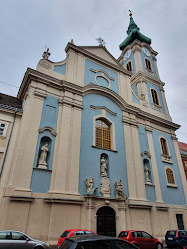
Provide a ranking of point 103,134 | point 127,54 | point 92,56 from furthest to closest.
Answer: point 127,54 → point 92,56 → point 103,134

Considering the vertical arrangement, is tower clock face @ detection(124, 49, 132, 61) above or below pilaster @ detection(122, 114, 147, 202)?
above

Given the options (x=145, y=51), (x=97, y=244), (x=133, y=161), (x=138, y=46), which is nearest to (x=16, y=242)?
(x=97, y=244)

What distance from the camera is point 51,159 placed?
39.1ft

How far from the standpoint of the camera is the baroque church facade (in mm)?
10469

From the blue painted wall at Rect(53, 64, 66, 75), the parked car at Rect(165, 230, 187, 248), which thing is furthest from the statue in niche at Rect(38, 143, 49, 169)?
the parked car at Rect(165, 230, 187, 248)

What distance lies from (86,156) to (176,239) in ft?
24.2

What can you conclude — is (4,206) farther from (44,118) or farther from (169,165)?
(169,165)

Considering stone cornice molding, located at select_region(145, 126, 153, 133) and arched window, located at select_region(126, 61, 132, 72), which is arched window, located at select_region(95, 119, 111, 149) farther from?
arched window, located at select_region(126, 61, 132, 72)

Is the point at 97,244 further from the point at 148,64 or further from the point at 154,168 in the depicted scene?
the point at 148,64

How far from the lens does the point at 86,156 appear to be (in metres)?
13.3

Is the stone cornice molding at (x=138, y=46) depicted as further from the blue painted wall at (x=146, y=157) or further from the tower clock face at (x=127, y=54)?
the blue painted wall at (x=146, y=157)

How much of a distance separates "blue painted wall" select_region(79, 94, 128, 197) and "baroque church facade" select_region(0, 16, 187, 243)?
0.07 m

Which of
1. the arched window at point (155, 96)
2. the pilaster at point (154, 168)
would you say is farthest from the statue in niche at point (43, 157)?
the arched window at point (155, 96)

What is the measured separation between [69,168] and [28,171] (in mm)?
2527
